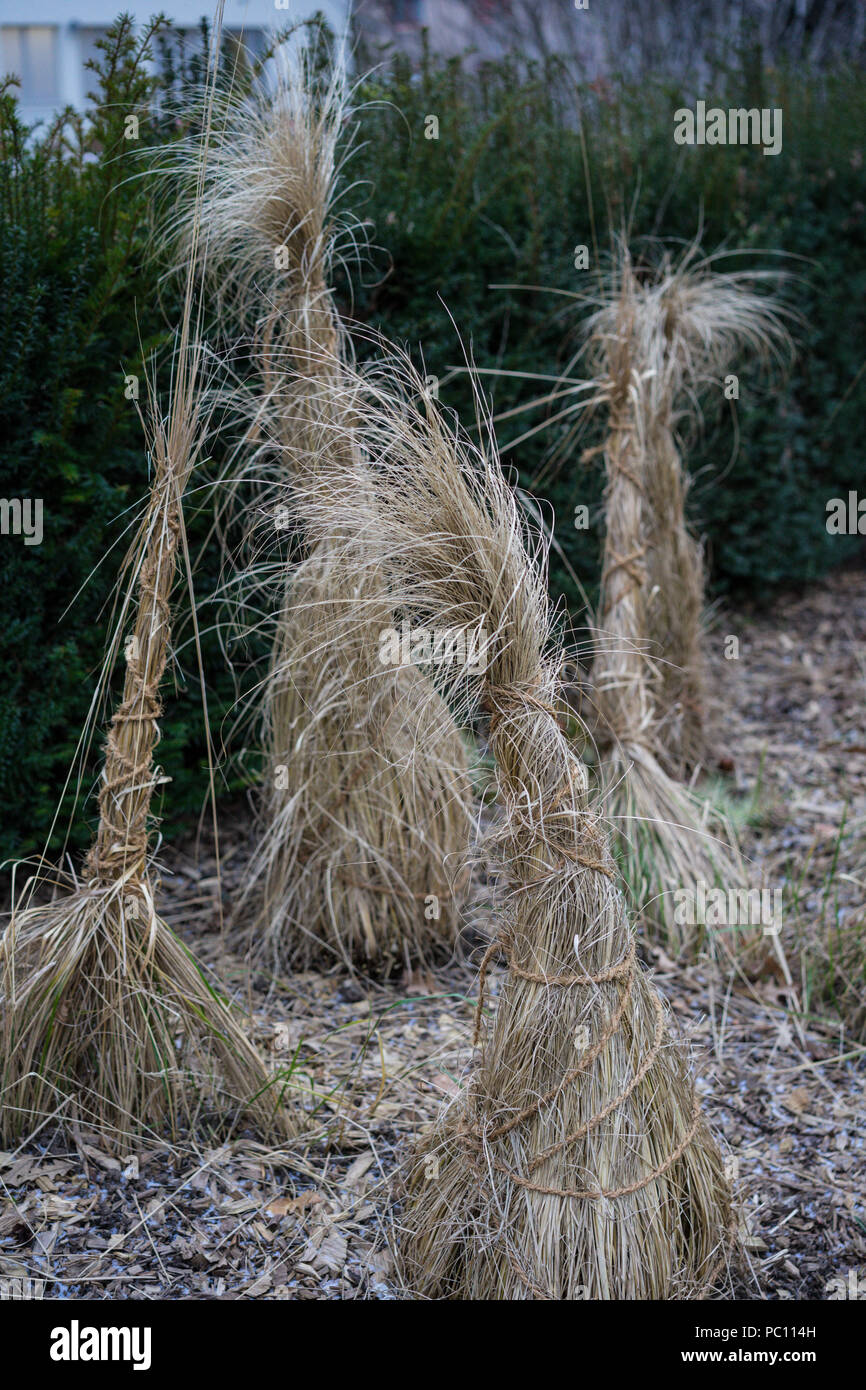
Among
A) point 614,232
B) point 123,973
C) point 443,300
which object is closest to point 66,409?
point 443,300

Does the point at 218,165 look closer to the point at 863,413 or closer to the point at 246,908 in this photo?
the point at 246,908

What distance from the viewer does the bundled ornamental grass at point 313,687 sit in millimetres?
2689

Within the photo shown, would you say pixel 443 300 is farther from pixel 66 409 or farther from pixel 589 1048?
pixel 589 1048

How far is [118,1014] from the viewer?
2.23 m

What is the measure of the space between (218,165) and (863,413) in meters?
4.18

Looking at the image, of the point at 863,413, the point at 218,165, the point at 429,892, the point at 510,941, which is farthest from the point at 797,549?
the point at 510,941

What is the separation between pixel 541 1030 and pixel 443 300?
252 cm

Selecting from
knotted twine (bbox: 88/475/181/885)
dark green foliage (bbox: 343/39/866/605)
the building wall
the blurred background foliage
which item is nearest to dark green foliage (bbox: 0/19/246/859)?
the blurred background foliage

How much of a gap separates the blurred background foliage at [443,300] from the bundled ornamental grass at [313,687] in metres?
0.26

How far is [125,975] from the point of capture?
2211 millimetres

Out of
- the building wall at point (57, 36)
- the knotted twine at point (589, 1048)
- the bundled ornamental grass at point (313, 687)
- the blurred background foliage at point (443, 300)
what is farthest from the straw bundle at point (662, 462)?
the building wall at point (57, 36)

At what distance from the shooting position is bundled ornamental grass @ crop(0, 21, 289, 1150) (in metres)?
2.22

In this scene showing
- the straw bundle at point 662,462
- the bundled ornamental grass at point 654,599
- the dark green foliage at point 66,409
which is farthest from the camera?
the straw bundle at point 662,462

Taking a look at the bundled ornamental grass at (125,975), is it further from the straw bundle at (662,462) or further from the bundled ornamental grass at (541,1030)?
the straw bundle at (662,462)
